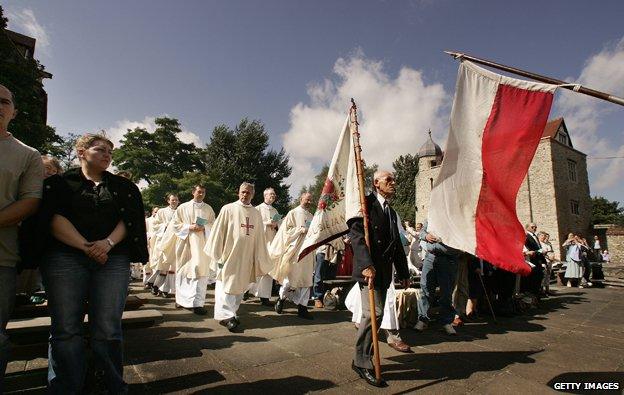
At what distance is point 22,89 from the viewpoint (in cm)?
1602

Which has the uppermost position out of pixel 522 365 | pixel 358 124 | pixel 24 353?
pixel 358 124

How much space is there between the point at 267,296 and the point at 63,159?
4911cm

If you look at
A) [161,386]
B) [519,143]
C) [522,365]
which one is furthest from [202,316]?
[519,143]

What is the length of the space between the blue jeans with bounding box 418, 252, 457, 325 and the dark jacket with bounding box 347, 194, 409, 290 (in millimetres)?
1733

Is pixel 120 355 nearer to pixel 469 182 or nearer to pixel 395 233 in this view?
pixel 395 233

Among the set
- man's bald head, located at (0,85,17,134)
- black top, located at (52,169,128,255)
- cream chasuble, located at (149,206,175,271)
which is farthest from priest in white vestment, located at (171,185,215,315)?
man's bald head, located at (0,85,17,134)

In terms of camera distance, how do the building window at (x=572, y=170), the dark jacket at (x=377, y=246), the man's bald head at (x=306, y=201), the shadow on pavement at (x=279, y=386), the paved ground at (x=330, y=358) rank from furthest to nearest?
the building window at (x=572, y=170) → the man's bald head at (x=306, y=201) → the dark jacket at (x=377, y=246) → the paved ground at (x=330, y=358) → the shadow on pavement at (x=279, y=386)

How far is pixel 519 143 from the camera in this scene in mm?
3896

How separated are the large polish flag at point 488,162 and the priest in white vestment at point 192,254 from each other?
4351 mm

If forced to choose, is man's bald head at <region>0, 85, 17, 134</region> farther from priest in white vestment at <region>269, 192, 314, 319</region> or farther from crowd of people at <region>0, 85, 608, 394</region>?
priest in white vestment at <region>269, 192, 314, 319</region>

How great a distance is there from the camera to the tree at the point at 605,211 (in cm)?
5328

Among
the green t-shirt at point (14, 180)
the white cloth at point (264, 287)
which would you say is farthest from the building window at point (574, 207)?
the green t-shirt at point (14, 180)

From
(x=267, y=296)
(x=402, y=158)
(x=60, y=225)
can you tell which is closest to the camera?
(x=60, y=225)

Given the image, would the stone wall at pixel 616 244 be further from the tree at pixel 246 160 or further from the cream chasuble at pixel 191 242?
the cream chasuble at pixel 191 242
